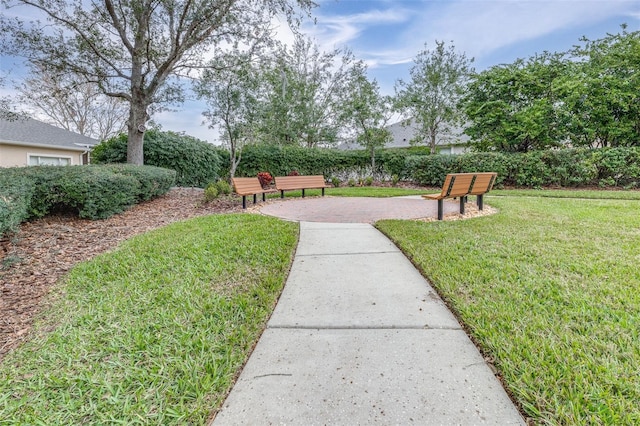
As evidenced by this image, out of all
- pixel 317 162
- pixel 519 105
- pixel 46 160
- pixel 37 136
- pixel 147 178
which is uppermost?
pixel 519 105

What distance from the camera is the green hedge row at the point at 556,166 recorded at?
1062 centimetres

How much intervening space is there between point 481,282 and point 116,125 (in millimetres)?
31095

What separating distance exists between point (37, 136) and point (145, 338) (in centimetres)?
1753

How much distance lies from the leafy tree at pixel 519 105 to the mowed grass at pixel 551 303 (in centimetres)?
1033

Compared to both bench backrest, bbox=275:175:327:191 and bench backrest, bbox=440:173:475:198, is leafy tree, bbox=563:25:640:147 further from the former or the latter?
bench backrest, bbox=275:175:327:191

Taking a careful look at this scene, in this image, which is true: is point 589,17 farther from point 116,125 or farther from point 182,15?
point 116,125

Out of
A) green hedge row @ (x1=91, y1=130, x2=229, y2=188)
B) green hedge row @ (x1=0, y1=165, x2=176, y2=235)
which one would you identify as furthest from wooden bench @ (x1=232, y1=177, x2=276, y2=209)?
green hedge row @ (x1=91, y1=130, x2=229, y2=188)

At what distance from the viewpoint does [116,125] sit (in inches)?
1027

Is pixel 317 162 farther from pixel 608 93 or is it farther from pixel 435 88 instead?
pixel 608 93

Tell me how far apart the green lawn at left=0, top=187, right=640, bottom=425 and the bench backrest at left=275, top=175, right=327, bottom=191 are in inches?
181

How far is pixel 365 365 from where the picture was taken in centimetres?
186

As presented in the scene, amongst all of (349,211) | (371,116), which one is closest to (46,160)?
(371,116)

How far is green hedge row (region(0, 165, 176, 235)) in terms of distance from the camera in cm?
434

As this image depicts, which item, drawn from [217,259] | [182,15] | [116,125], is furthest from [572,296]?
[116,125]
